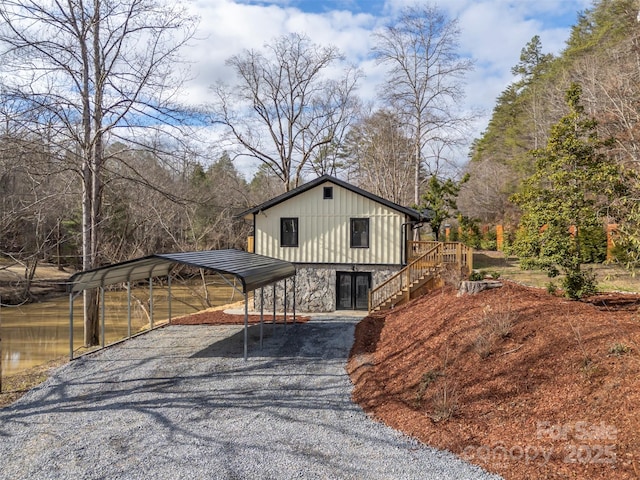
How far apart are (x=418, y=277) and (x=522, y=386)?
10.0 meters

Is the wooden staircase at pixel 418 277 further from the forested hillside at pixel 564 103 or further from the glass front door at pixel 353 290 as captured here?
the forested hillside at pixel 564 103

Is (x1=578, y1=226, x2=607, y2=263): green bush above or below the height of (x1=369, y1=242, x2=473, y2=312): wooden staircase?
above

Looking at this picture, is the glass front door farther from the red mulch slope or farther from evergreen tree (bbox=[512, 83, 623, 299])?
evergreen tree (bbox=[512, 83, 623, 299])

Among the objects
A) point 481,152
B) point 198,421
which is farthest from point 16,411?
point 481,152

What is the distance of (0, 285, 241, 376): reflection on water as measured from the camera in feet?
50.8

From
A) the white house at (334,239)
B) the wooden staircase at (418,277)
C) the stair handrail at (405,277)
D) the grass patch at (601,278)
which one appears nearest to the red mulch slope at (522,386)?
the grass patch at (601,278)

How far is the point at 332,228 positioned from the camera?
17.2 metres

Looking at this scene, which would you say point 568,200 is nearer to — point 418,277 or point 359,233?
point 418,277

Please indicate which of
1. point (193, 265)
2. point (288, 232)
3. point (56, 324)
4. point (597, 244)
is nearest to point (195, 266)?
point (193, 265)

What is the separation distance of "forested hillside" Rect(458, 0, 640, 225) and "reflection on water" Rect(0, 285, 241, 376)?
18201 millimetres

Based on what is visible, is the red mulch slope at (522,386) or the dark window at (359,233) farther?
the dark window at (359,233)

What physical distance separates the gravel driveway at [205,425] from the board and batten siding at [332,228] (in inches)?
273

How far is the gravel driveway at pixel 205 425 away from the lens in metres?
5.13

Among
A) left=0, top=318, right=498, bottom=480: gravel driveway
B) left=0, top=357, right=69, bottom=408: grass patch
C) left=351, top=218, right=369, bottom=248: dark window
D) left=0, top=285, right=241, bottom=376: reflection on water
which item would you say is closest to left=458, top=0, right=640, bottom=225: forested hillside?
left=0, top=318, right=498, bottom=480: gravel driveway
